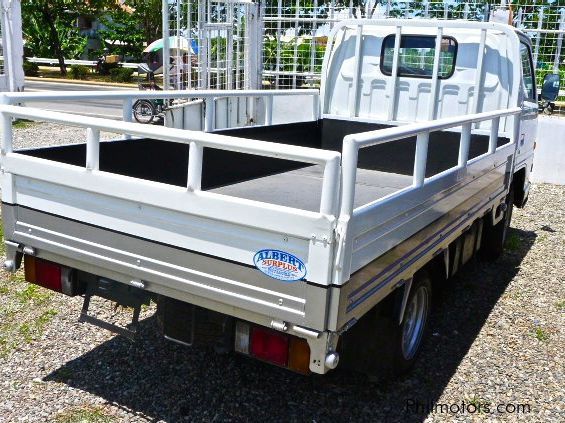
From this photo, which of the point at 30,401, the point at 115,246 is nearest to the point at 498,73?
the point at 115,246

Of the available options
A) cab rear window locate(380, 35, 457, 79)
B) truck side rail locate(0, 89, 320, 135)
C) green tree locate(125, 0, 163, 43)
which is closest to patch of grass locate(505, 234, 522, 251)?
cab rear window locate(380, 35, 457, 79)

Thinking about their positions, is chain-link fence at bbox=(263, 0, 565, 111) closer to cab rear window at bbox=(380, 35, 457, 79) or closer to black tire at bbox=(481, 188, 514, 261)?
cab rear window at bbox=(380, 35, 457, 79)

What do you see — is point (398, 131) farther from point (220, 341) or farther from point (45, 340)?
point (45, 340)

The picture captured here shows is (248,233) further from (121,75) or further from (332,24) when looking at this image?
(121,75)

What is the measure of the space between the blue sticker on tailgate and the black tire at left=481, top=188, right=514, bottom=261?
12.6 ft

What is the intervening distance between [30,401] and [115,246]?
111 cm

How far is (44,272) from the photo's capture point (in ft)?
11.7

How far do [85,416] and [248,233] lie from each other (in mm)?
1508

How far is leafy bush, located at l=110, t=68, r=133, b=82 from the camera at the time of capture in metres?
28.2

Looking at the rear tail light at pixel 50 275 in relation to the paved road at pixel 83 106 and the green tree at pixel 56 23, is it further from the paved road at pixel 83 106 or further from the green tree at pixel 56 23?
the green tree at pixel 56 23

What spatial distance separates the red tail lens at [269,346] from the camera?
2.94 m

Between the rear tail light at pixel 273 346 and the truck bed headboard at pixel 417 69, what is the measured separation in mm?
3724

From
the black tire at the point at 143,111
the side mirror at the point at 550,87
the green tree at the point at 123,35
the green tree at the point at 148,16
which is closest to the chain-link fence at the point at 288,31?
the black tire at the point at 143,111

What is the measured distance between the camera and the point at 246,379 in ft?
12.8
